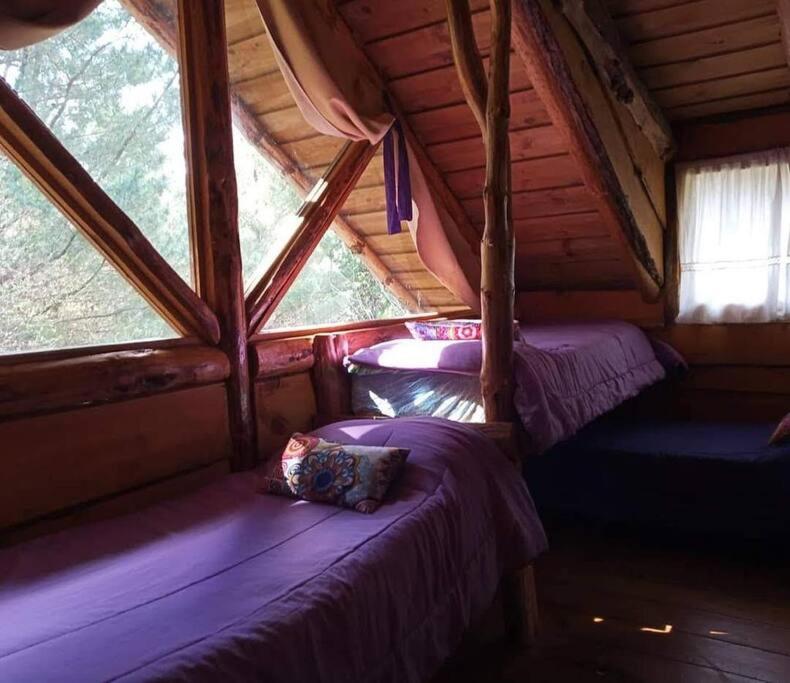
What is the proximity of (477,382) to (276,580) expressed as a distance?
152cm

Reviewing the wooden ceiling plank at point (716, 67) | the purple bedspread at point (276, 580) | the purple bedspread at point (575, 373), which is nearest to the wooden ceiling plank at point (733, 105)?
the wooden ceiling plank at point (716, 67)

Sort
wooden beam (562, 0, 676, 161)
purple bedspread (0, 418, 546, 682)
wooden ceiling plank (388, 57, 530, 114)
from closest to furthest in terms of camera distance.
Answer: purple bedspread (0, 418, 546, 682)
wooden beam (562, 0, 676, 161)
wooden ceiling plank (388, 57, 530, 114)

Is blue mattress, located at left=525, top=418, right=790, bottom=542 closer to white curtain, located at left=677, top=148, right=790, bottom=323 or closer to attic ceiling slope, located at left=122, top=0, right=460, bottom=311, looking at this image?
white curtain, located at left=677, top=148, right=790, bottom=323

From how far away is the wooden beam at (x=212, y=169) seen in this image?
2414 millimetres

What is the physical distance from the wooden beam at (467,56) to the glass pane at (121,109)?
42.5 inches

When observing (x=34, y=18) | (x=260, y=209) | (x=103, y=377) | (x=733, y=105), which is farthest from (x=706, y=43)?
(x=103, y=377)

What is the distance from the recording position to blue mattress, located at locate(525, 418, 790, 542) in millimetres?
2891

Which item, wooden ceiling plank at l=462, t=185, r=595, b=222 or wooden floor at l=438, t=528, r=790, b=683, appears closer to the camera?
wooden floor at l=438, t=528, r=790, b=683

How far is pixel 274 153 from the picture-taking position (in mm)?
3146

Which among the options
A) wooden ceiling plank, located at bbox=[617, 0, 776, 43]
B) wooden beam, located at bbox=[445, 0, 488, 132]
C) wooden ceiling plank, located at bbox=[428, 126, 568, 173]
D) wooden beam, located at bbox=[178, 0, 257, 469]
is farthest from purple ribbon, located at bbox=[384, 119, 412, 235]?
wooden ceiling plank, located at bbox=[617, 0, 776, 43]

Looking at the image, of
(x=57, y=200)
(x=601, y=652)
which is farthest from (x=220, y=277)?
(x=601, y=652)

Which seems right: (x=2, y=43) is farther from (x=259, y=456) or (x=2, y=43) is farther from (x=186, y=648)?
(x=259, y=456)

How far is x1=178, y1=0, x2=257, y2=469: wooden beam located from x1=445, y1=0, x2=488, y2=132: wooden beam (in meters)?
0.88

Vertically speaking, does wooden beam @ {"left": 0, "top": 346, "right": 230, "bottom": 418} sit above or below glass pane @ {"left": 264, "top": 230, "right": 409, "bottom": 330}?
below
